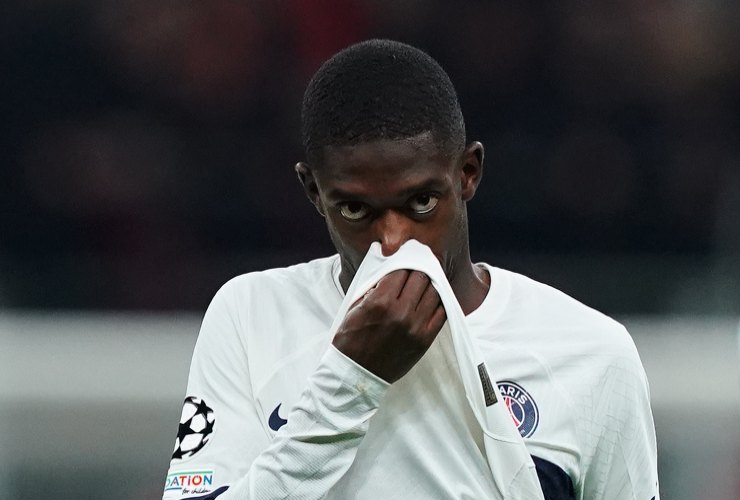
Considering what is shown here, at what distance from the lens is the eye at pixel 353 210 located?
1974 millimetres

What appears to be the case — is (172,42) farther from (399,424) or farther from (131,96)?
(399,424)

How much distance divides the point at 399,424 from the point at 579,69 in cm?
446

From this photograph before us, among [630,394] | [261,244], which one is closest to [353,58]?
[630,394]

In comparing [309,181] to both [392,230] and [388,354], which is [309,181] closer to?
[392,230]

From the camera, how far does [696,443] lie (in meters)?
Result: 4.27

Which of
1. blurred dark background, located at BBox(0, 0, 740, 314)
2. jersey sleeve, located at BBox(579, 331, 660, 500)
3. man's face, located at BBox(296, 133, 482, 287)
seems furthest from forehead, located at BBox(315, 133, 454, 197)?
blurred dark background, located at BBox(0, 0, 740, 314)

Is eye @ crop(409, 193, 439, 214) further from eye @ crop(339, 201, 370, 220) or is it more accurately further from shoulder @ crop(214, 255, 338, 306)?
shoulder @ crop(214, 255, 338, 306)

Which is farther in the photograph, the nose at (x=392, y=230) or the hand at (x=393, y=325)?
the nose at (x=392, y=230)

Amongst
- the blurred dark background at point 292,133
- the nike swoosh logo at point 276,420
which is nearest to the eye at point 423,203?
the nike swoosh logo at point 276,420

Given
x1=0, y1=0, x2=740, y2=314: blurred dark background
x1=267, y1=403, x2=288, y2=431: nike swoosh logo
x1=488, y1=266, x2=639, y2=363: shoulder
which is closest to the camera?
x1=267, y1=403, x2=288, y2=431: nike swoosh logo

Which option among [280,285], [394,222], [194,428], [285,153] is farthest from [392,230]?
[285,153]

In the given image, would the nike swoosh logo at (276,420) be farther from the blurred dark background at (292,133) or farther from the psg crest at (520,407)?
the blurred dark background at (292,133)

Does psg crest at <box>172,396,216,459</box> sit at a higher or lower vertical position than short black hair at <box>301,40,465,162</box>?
lower

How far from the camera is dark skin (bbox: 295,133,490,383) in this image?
1812 mm
